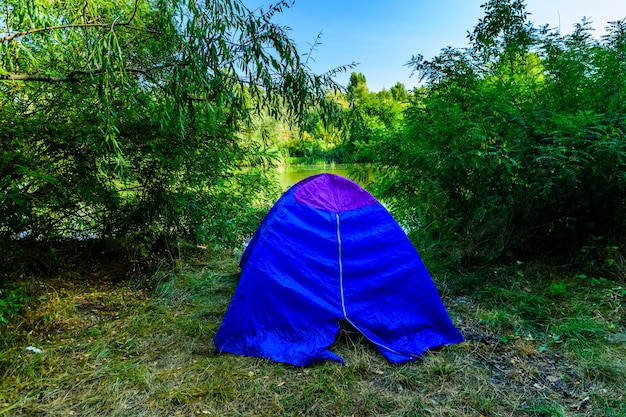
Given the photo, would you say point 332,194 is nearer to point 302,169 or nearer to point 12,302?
Answer: point 12,302

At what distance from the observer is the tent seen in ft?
8.18

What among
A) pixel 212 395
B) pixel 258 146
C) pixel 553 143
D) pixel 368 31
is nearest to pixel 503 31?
pixel 553 143

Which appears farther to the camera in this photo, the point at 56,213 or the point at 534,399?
the point at 56,213

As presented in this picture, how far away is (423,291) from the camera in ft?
8.91

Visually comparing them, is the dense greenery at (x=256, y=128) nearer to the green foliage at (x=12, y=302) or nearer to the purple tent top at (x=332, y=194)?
the purple tent top at (x=332, y=194)

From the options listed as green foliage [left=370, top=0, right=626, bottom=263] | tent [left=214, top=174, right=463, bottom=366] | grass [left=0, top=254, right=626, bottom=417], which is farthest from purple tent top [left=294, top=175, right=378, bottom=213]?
green foliage [left=370, top=0, right=626, bottom=263]

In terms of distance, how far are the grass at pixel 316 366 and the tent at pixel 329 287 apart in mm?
129

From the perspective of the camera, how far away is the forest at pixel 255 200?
2.09m

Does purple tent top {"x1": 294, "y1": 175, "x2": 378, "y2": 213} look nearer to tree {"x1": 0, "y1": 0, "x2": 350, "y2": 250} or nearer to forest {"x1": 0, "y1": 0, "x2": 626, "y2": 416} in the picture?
forest {"x1": 0, "y1": 0, "x2": 626, "y2": 416}

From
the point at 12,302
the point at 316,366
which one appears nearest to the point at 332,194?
the point at 316,366

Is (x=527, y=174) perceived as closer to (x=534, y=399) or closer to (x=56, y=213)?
(x=534, y=399)

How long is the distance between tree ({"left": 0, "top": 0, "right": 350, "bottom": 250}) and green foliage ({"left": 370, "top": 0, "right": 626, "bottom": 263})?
1.68 m

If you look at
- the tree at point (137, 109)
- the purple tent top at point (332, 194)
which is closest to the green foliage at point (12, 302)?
the tree at point (137, 109)

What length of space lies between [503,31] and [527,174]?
5.78 ft
